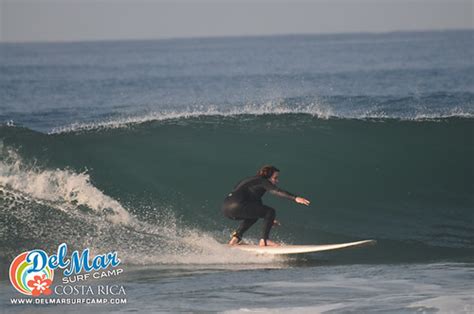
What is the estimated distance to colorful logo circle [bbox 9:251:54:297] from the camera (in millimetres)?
10430

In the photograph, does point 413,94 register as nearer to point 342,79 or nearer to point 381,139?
point 342,79

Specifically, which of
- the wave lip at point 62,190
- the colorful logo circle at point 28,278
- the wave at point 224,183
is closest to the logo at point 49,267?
the colorful logo circle at point 28,278

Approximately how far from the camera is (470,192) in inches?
600

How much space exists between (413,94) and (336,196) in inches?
565

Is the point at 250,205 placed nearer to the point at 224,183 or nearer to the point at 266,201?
the point at 266,201

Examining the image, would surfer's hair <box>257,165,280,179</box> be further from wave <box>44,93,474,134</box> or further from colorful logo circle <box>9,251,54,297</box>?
wave <box>44,93,474,134</box>

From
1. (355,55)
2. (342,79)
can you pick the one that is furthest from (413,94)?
(355,55)

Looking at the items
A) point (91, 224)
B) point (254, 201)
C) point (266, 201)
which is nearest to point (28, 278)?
point (91, 224)

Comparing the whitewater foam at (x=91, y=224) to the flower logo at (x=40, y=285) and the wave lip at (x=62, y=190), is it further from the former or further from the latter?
the flower logo at (x=40, y=285)

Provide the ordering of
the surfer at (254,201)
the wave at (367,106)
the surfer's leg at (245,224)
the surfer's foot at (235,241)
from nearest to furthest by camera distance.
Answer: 1. the surfer at (254,201)
2. the surfer's leg at (245,224)
3. the surfer's foot at (235,241)
4. the wave at (367,106)

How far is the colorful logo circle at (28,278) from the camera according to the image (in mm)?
10430

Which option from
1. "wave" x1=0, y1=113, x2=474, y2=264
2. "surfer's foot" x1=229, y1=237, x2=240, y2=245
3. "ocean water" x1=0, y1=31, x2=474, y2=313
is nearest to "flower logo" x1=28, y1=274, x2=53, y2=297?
"ocean water" x1=0, y1=31, x2=474, y2=313

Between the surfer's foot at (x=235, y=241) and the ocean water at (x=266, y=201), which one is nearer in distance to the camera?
the ocean water at (x=266, y=201)

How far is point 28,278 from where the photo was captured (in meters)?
10.8
